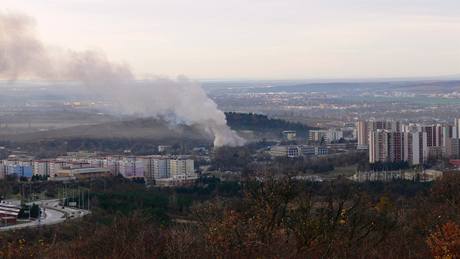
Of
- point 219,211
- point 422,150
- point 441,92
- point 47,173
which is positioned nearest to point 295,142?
point 422,150

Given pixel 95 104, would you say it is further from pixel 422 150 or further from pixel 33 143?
pixel 422 150

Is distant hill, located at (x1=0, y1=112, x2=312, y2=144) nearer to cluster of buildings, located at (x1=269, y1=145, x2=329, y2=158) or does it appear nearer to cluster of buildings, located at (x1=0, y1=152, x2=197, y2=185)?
cluster of buildings, located at (x1=269, y1=145, x2=329, y2=158)

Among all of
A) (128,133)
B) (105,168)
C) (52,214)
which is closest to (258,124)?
(128,133)

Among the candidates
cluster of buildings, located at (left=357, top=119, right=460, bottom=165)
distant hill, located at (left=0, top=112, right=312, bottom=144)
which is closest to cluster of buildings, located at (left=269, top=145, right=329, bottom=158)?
cluster of buildings, located at (left=357, top=119, right=460, bottom=165)

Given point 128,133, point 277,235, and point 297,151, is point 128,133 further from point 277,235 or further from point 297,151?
point 277,235

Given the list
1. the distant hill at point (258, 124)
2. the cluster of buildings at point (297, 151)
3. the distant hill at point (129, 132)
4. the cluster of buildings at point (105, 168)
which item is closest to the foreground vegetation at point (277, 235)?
the cluster of buildings at point (105, 168)

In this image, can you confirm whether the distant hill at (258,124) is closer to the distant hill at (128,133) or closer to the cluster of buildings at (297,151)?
the distant hill at (128,133)
